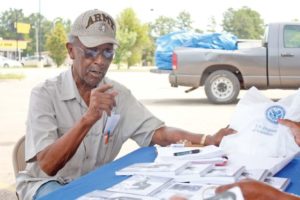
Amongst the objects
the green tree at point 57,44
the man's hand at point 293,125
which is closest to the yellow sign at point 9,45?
the green tree at point 57,44

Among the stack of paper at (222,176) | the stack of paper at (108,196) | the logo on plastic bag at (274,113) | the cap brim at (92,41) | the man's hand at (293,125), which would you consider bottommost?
the stack of paper at (108,196)

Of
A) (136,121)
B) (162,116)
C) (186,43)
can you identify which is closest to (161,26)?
(186,43)

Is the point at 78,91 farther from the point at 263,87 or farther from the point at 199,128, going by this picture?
the point at 263,87

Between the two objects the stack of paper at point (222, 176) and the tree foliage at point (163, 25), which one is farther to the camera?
the tree foliage at point (163, 25)

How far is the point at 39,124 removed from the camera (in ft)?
7.62

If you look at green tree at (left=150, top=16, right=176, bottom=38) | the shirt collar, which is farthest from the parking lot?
green tree at (left=150, top=16, right=176, bottom=38)

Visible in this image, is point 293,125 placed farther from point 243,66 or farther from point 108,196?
point 243,66

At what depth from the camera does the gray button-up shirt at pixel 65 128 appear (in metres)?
2.30

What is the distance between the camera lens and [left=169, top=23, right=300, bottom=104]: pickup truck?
10250 mm

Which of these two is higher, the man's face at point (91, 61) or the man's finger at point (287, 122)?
the man's face at point (91, 61)

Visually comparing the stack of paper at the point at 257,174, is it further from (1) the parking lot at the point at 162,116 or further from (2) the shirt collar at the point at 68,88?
(1) the parking lot at the point at 162,116

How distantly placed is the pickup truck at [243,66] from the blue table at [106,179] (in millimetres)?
8177

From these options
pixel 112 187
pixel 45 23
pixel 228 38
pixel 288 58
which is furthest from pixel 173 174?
pixel 45 23

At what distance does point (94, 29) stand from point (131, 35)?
3731 centimetres
